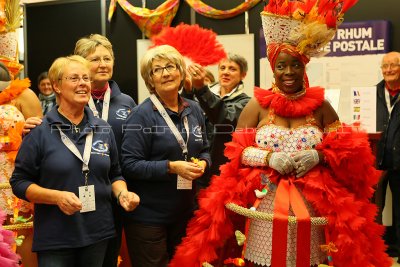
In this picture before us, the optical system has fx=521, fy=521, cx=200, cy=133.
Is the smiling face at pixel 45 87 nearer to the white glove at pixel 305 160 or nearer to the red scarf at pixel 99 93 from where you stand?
the red scarf at pixel 99 93

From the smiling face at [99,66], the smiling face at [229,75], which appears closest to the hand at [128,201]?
the smiling face at [99,66]

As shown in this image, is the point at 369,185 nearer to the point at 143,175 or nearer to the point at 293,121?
the point at 293,121

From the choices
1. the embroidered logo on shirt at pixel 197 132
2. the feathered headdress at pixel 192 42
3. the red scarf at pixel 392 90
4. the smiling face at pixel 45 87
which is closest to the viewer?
the embroidered logo on shirt at pixel 197 132

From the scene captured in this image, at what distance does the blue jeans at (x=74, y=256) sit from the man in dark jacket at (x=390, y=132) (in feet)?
10.4

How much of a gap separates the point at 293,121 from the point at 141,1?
14.9 feet

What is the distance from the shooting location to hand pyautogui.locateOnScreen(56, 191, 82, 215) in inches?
89.0

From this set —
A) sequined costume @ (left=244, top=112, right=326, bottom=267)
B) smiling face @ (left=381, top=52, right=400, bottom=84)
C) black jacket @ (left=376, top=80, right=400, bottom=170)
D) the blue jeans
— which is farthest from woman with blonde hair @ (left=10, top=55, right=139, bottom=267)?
smiling face @ (left=381, top=52, right=400, bottom=84)

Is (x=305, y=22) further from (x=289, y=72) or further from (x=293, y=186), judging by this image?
(x=293, y=186)

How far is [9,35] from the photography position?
355 cm

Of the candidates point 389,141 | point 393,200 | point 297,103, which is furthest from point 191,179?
point 393,200

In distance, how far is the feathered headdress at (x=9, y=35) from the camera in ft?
11.5

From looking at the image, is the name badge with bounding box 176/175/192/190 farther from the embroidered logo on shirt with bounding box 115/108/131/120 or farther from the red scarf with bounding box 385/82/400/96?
the red scarf with bounding box 385/82/400/96

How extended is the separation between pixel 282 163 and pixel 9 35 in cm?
216

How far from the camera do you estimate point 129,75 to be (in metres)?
6.90
